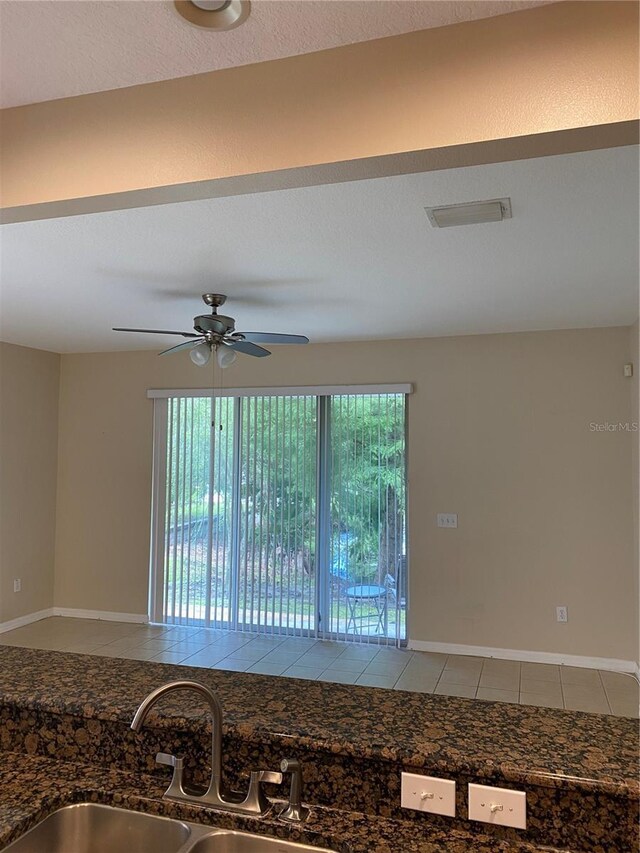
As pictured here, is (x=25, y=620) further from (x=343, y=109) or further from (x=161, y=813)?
(x=343, y=109)

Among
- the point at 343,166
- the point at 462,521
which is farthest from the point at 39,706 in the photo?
the point at 462,521

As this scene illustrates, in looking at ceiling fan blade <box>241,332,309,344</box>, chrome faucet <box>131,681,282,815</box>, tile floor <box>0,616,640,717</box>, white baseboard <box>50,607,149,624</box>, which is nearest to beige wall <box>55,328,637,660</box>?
tile floor <box>0,616,640,717</box>

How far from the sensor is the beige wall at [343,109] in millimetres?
1316

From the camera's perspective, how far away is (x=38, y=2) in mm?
1352

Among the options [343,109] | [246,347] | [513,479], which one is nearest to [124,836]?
[343,109]

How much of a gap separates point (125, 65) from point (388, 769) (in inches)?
68.8

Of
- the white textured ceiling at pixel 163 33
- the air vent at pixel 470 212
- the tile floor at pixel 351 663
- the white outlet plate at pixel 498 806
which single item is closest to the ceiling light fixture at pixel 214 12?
the white textured ceiling at pixel 163 33

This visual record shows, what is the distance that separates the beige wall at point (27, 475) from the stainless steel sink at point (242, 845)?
203 inches

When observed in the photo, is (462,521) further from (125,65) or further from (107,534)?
(125,65)

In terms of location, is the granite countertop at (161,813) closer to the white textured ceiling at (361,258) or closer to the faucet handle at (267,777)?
the faucet handle at (267,777)

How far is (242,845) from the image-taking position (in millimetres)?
1193

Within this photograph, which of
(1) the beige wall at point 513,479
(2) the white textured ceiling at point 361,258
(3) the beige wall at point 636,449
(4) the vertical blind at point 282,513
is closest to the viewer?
(2) the white textured ceiling at point 361,258

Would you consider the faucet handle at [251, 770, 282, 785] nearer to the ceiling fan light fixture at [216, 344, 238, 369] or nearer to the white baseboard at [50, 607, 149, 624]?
the ceiling fan light fixture at [216, 344, 238, 369]

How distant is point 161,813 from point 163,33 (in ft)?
5.66
